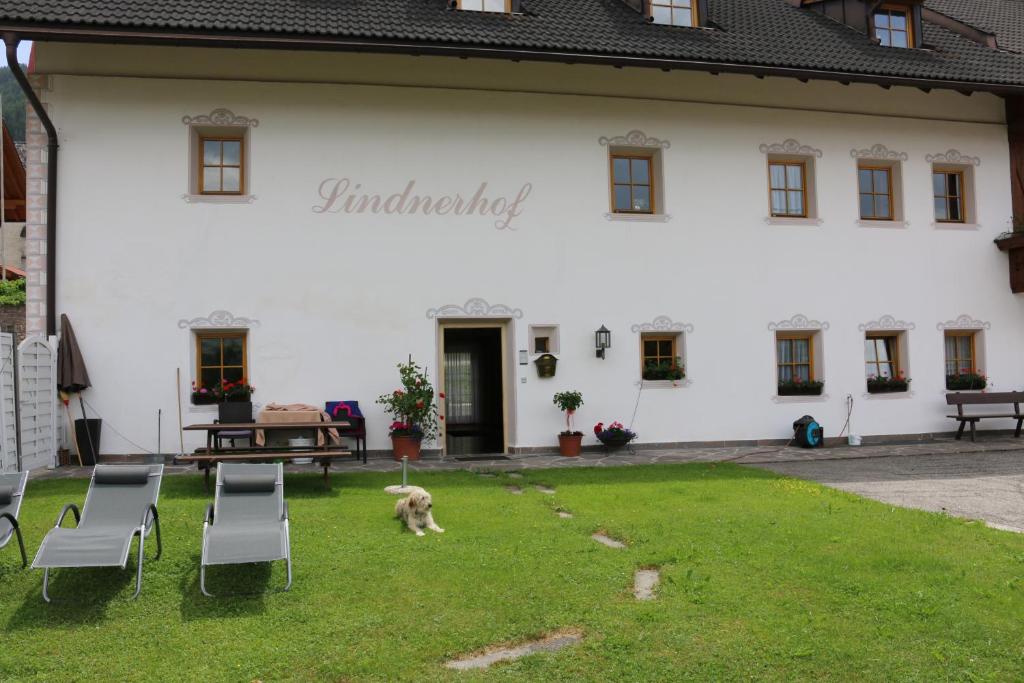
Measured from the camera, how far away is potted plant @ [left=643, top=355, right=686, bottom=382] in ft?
41.8

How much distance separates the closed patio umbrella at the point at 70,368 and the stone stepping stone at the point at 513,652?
28.0 ft

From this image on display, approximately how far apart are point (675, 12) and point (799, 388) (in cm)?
649

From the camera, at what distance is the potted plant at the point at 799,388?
13.3 metres

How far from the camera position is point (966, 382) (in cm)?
1400

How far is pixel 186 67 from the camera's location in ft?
37.9

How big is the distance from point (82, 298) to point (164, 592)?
7.43 meters

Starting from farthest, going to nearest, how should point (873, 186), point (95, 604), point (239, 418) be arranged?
point (873, 186) → point (239, 418) → point (95, 604)

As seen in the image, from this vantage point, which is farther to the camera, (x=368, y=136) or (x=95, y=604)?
(x=368, y=136)

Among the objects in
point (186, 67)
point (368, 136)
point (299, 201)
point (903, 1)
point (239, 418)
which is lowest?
point (239, 418)

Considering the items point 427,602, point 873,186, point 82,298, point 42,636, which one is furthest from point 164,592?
point 873,186

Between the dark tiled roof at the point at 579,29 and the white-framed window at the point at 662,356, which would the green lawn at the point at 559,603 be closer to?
the white-framed window at the point at 662,356

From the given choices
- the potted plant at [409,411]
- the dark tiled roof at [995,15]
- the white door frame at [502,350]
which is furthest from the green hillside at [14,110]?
the dark tiled roof at [995,15]

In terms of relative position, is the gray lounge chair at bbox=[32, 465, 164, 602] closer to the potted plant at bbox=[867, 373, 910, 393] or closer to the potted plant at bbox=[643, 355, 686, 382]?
the potted plant at bbox=[643, 355, 686, 382]

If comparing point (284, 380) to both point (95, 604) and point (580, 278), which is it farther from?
point (95, 604)
